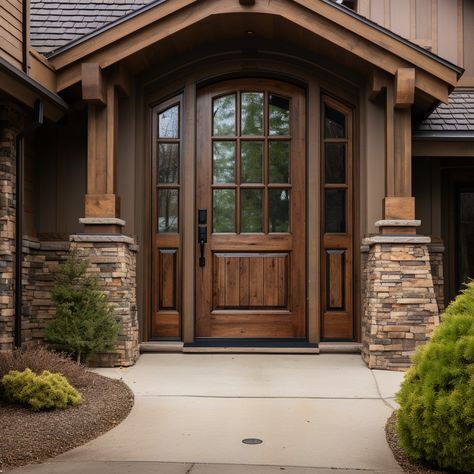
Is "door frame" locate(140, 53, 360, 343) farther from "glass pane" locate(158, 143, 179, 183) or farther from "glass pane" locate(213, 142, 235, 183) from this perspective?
"glass pane" locate(213, 142, 235, 183)

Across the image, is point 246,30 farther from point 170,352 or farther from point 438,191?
point 170,352

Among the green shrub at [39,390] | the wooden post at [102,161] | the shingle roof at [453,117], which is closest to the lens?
the green shrub at [39,390]

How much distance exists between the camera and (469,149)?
8.41 m

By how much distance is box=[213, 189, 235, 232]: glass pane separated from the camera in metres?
8.53

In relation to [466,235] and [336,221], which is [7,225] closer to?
[336,221]

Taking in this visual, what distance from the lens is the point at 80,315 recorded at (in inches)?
285

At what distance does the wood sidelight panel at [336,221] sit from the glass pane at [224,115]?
1047mm

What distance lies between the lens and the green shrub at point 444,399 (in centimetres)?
408

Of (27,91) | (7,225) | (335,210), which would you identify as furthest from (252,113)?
(7,225)

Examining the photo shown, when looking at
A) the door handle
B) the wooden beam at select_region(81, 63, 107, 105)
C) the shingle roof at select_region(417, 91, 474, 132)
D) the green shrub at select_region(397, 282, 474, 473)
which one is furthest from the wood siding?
the green shrub at select_region(397, 282, 474, 473)

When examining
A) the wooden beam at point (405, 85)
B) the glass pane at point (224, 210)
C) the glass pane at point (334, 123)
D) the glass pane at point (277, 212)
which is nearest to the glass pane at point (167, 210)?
the glass pane at point (224, 210)

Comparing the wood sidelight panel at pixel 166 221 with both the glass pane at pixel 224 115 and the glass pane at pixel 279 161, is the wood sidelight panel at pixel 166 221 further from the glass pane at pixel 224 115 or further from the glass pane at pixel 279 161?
the glass pane at pixel 279 161

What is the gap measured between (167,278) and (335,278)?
1.92m

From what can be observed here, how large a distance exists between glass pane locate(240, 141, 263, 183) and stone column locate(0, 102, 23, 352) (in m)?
2.58
